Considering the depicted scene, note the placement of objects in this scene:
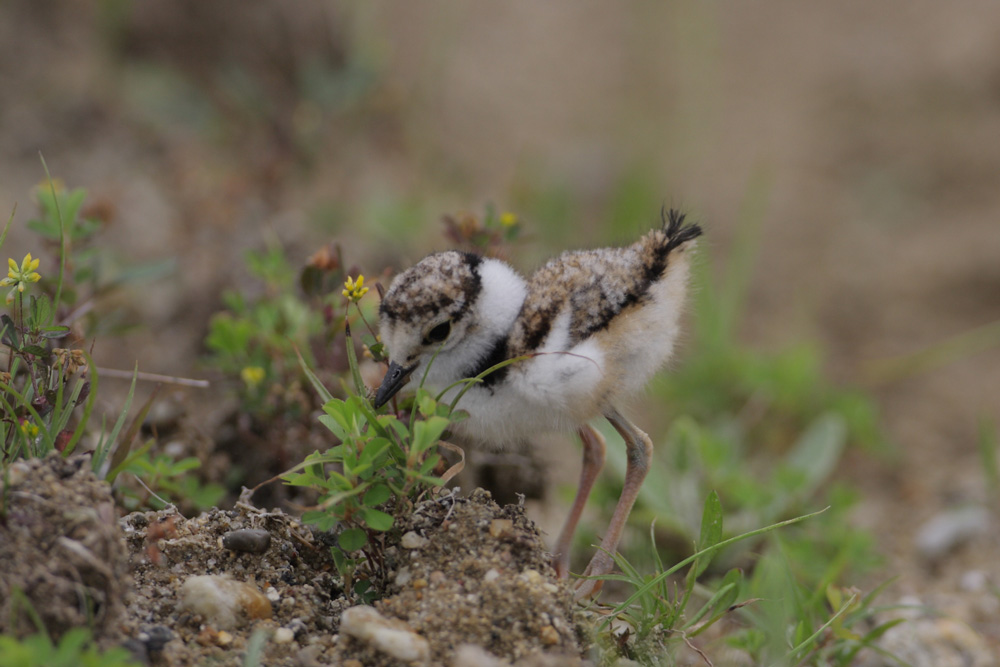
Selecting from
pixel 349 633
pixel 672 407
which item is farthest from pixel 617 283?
pixel 672 407

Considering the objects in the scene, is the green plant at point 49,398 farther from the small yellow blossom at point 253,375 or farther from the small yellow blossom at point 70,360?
the small yellow blossom at point 253,375

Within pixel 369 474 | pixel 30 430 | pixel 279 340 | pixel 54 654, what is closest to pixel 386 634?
pixel 369 474

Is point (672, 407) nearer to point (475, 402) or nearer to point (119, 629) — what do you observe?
point (475, 402)

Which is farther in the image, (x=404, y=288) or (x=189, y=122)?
(x=189, y=122)

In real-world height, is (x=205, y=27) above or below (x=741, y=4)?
below

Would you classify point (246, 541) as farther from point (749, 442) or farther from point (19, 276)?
point (749, 442)

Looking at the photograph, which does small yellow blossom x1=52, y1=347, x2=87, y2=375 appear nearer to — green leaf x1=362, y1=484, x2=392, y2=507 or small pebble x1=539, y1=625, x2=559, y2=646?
green leaf x1=362, y1=484, x2=392, y2=507
